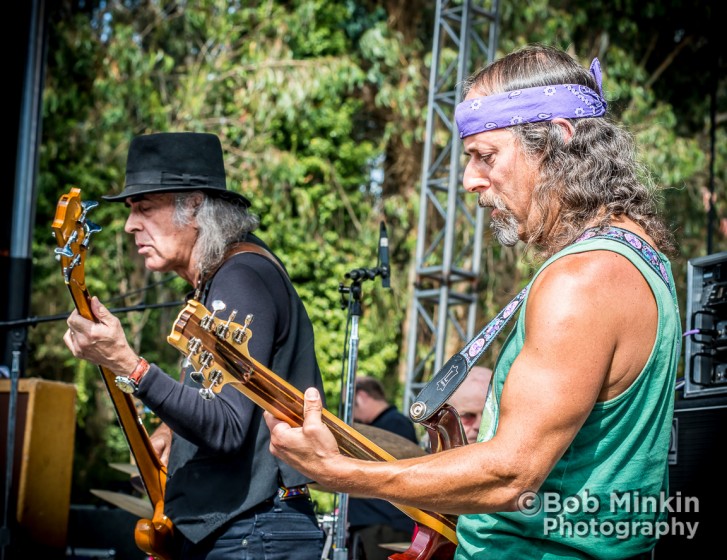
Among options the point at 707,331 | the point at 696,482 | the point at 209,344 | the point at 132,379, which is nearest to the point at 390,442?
the point at 696,482

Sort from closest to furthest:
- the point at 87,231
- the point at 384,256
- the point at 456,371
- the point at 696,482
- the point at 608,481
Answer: the point at 608,481 → the point at 456,371 → the point at 87,231 → the point at 696,482 → the point at 384,256

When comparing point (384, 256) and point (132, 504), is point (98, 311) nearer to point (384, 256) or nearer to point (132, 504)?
point (384, 256)

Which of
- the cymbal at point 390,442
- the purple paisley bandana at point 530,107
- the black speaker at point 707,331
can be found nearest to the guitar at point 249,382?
the purple paisley bandana at point 530,107

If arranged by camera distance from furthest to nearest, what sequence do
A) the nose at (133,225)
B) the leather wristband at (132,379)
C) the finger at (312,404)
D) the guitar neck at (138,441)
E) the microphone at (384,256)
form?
the microphone at (384,256)
the nose at (133,225)
the guitar neck at (138,441)
the leather wristband at (132,379)
the finger at (312,404)

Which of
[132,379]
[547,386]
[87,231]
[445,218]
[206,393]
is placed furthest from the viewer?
[445,218]

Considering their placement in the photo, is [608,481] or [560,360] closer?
[560,360]

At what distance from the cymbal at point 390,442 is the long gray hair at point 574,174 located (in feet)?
6.41

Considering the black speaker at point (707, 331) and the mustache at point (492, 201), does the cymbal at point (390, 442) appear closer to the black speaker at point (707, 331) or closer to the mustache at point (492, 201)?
the black speaker at point (707, 331)

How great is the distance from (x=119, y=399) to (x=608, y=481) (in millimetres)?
1726

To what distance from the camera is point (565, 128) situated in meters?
2.00

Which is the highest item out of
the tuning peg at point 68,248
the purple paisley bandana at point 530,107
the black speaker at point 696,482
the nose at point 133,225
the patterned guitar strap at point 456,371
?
the purple paisley bandana at point 530,107

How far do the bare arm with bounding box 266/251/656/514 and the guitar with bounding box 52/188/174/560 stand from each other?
1.17 m

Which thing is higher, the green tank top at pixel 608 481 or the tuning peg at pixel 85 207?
the tuning peg at pixel 85 207

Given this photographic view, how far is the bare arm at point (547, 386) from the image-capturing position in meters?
1.69
